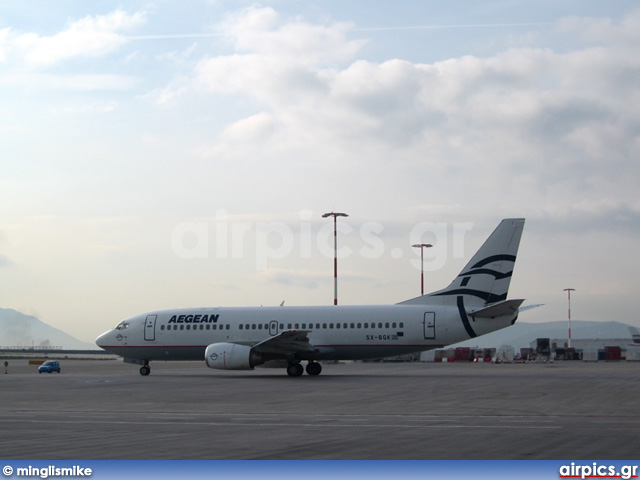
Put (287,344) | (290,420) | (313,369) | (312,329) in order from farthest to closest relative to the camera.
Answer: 1. (313,369)
2. (312,329)
3. (287,344)
4. (290,420)

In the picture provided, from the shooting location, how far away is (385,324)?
36.0 metres

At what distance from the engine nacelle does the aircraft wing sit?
0.49 meters

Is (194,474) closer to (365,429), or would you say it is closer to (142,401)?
(365,429)

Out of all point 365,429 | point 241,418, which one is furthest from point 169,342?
point 365,429

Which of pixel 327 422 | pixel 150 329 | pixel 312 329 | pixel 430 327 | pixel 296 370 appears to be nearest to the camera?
pixel 327 422

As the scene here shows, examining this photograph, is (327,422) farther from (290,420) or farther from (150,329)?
(150,329)

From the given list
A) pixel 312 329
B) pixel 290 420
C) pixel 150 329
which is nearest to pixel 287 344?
pixel 312 329

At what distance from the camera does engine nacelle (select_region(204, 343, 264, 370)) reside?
3597 centimetres

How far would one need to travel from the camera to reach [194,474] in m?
9.98

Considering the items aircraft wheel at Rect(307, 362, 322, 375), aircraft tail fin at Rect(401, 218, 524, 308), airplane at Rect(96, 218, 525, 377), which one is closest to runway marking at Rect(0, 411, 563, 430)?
airplane at Rect(96, 218, 525, 377)

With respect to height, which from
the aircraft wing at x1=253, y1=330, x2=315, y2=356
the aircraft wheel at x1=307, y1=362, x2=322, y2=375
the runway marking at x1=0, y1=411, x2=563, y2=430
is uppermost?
the aircraft wing at x1=253, y1=330, x2=315, y2=356

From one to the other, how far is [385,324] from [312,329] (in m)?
3.66

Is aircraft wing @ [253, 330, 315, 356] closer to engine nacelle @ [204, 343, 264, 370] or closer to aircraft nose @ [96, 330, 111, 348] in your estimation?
engine nacelle @ [204, 343, 264, 370]

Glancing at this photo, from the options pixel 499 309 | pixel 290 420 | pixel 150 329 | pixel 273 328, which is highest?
pixel 499 309
